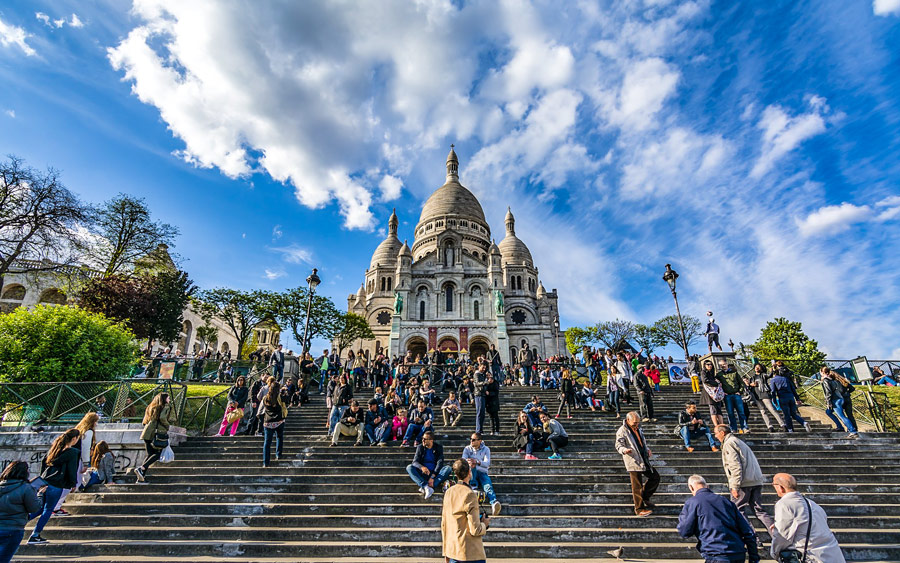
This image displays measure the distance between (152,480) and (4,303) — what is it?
136 feet

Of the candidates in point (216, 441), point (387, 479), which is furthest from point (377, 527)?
point (216, 441)

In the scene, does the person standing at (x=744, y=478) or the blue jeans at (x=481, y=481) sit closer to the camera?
the person standing at (x=744, y=478)

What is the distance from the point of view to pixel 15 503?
14.3 feet

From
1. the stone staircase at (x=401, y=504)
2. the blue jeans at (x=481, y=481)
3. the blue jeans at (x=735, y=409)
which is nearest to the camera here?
the stone staircase at (x=401, y=504)

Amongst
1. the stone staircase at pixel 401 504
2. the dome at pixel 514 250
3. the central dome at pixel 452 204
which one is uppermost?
the central dome at pixel 452 204

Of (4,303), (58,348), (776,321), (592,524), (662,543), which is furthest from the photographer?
(4,303)

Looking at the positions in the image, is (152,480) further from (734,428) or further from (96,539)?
(734,428)

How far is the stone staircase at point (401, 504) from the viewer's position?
5531 millimetres

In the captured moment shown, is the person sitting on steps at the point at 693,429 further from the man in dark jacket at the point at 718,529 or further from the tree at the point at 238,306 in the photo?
the tree at the point at 238,306

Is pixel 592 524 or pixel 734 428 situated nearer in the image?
pixel 592 524

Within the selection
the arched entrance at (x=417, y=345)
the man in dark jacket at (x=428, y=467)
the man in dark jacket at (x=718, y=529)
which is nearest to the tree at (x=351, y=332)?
the arched entrance at (x=417, y=345)

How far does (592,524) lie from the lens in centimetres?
605

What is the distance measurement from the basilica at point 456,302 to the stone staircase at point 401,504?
19816 mm

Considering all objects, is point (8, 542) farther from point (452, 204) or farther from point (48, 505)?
point (452, 204)
